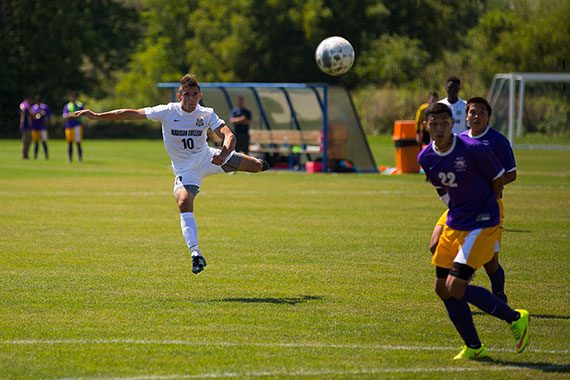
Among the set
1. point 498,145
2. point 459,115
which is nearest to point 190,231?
point 498,145

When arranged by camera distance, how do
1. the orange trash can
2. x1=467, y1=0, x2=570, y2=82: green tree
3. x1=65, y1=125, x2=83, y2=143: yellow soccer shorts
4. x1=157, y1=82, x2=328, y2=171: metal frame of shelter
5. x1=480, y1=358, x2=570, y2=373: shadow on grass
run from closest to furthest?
1. x1=480, y1=358, x2=570, y2=373: shadow on grass
2. the orange trash can
3. x1=157, y1=82, x2=328, y2=171: metal frame of shelter
4. x1=65, y1=125, x2=83, y2=143: yellow soccer shorts
5. x1=467, y1=0, x2=570, y2=82: green tree

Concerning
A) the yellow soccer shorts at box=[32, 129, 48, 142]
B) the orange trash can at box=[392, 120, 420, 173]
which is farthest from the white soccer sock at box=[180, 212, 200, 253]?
the yellow soccer shorts at box=[32, 129, 48, 142]

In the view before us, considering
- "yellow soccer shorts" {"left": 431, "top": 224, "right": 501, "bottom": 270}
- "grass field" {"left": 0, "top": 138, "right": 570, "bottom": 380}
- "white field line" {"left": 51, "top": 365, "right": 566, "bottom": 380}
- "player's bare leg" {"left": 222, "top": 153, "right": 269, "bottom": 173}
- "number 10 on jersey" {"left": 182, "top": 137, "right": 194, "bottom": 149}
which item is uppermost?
"number 10 on jersey" {"left": 182, "top": 137, "right": 194, "bottom": 149}

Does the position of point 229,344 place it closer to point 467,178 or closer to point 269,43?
point 467,178

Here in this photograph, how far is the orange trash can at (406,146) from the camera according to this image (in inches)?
1013

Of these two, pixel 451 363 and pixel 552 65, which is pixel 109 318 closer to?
pixel 451 363

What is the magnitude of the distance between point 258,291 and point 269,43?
52.9 metres

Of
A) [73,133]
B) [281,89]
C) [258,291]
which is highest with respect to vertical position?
[281,89]

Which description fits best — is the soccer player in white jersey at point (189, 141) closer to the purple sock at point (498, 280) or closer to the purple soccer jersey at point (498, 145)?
the purple soccer jersey at point (498, 145)

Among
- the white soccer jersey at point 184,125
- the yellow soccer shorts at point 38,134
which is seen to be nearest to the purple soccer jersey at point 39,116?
the yellow soccer shorts at point 38,134

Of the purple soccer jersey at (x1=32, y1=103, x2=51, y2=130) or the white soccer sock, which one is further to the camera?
the purple soccer jersey at (x1=32, y1=103, x2=51, y2=130)

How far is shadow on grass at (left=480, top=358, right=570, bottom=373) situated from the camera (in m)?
6.25

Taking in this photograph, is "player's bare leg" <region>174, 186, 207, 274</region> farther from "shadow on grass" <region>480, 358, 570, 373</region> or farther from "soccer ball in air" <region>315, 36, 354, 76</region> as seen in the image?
"soccer ball in air" <region>315, 36, 354, 76</region>

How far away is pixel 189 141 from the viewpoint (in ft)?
32.8
